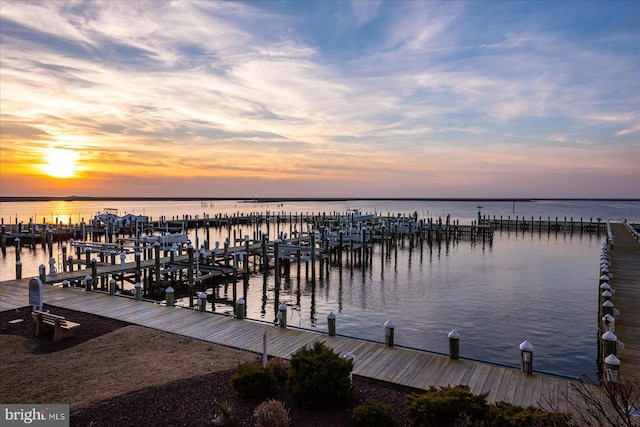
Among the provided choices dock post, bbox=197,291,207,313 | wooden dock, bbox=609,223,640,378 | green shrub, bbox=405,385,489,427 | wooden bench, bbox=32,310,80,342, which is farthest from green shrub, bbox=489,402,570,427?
wooden bench, bbox=32,310,80,342

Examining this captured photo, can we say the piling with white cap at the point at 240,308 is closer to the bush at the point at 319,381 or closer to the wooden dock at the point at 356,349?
the wooden dock at the point at 356,349

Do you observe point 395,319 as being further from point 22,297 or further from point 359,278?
point 22,297

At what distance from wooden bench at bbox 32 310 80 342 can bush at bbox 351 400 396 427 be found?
10.9m

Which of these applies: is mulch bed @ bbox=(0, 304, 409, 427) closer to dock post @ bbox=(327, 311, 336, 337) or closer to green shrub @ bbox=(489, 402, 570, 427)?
green shrub @ bbox=(489, 402, 570, 427)

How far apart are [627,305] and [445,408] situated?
537 inches

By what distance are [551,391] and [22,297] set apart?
22.1 metres

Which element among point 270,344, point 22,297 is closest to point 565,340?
point 270,344

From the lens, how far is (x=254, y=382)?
9617 mm

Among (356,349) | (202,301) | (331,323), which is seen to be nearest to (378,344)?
(356,349)

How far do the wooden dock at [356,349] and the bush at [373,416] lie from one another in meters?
2.32

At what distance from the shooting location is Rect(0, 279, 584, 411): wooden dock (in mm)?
10398

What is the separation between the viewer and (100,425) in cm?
855

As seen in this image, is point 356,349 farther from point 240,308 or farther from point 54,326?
point 54,326

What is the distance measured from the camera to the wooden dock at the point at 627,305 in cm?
1164
